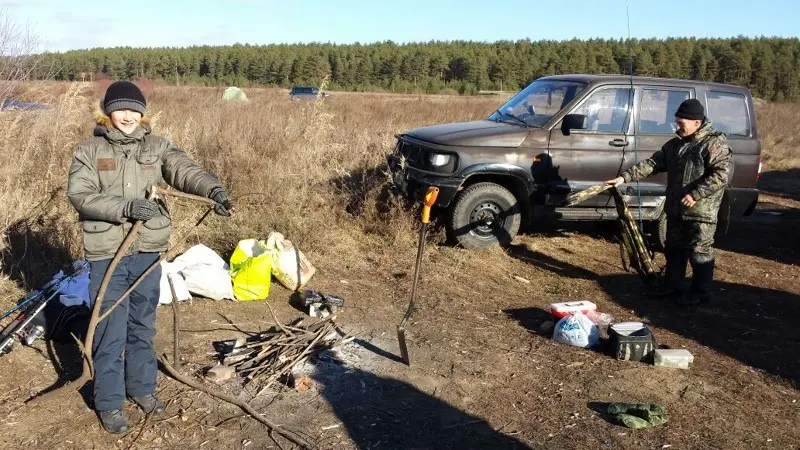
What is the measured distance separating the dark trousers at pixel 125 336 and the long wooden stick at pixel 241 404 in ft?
0.86

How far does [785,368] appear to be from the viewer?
481cm

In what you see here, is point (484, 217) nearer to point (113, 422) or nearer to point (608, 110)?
point (608, 110)

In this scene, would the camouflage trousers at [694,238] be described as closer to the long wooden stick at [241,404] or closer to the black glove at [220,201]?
the long wooden stick at [241,404]

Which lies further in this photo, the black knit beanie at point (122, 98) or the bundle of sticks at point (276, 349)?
the bundle of sticks at point (276, 349)

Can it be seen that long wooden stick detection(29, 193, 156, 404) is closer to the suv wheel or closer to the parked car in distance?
the suv wheel

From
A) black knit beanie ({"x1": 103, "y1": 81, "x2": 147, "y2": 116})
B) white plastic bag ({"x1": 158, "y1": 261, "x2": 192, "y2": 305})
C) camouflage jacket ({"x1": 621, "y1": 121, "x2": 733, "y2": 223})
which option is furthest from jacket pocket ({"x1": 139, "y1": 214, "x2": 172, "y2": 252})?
camouflage jacket ({"x1": 621, "y1": 121, "x2": 733, "y2": 223})

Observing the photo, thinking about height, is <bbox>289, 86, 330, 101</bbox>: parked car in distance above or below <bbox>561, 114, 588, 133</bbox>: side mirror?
above

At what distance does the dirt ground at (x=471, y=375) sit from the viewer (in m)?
3.74

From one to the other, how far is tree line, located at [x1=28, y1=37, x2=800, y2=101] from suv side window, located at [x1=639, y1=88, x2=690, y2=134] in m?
19.3

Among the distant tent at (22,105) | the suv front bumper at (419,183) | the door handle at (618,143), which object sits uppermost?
the distant tent at (22,105)

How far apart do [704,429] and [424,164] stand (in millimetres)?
4208

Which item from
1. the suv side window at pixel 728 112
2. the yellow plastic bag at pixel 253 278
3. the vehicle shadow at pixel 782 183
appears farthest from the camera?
the vehicle shadow at pixel 782 183

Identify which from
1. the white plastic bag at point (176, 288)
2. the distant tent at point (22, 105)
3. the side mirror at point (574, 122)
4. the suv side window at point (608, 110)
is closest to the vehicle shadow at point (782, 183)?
the suv side window at point (608, 110)

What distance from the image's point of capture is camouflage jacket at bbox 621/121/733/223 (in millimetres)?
5723
